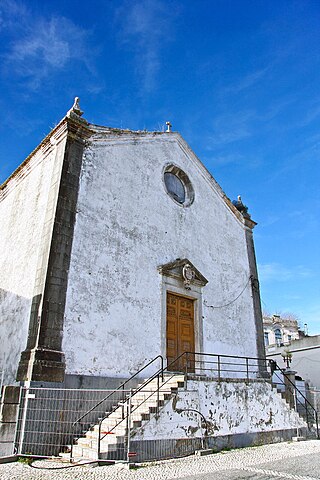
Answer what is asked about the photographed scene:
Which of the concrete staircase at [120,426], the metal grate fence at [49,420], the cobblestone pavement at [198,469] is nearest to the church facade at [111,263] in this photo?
the metal grate fence at [49,420]

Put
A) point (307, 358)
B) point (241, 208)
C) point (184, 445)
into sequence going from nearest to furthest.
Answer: point (184, 445) < point (241, 208) < point (307, 358)

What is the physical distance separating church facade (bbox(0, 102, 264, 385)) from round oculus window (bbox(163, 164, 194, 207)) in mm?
48

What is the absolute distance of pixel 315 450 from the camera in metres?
9.23

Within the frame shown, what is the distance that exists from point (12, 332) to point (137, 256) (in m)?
3.99

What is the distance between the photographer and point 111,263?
10.6 meters

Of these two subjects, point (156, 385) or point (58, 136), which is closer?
point (156, 385)

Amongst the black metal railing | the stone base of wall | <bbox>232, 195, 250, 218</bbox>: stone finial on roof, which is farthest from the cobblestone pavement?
<bbox>232, 195, 250, 218</bbox>: stone finial on roof

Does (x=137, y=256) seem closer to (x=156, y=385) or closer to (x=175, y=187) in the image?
(x=156, y=385)

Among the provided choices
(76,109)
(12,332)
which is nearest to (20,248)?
(12,332)

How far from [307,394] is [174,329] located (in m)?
7.44

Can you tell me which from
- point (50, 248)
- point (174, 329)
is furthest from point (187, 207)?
point (50, 248)

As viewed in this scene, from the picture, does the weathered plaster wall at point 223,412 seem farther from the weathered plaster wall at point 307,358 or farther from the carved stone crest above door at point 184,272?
the weathered plaster wall at point 307,358

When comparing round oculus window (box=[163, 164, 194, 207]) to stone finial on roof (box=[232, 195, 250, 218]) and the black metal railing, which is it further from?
the black metal railing

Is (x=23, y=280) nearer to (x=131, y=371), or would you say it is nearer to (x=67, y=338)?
(x=67, y=338)
